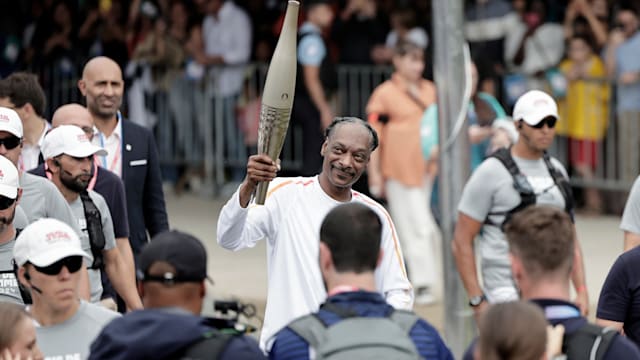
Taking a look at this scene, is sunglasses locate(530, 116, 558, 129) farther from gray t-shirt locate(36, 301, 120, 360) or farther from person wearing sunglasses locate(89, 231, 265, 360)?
person wearing sunglasses locate(89, 231, 265, 360)

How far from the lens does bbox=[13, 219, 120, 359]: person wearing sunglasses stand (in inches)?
242

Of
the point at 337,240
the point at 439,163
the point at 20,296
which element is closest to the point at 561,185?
the point at 439,163

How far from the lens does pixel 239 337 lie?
5238 millimetres

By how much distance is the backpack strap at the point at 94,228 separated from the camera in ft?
27.9

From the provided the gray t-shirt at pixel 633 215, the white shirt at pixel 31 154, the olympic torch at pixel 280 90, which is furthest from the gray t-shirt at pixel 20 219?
the gray t-shirt at pixel 633 215

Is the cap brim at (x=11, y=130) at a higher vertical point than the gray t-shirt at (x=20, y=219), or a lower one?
higher

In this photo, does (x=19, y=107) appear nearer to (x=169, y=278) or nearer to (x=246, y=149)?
(x=169, y=278)

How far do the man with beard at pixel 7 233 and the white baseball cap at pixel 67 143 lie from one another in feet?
3.50

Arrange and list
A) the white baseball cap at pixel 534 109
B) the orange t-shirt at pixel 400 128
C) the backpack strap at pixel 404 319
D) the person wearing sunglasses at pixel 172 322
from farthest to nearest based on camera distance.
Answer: the orange t-shirt at pixel 400 128 < the white baseball cap at pixel 534 109 < the backpack strap at pixel 404 319 < the person wearing sunglasses at pixel 172 322

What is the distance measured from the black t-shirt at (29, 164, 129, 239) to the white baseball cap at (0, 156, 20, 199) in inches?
58.1

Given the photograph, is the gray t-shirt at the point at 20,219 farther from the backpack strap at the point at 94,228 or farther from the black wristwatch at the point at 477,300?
the black wristwatch at the point at 477,300

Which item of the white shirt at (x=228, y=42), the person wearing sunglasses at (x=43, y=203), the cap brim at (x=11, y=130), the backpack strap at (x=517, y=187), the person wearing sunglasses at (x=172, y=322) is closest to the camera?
the person wearing sunglasses at (x=172, y=322)

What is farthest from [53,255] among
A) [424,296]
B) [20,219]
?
[424,296]

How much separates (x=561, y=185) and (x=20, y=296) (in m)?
3.38
